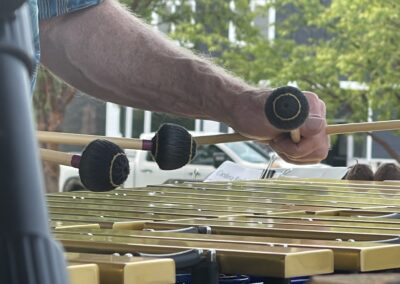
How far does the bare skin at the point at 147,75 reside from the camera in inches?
100

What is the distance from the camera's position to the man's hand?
2461 millimetres

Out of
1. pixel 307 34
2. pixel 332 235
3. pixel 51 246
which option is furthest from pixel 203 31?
pixel 51 246

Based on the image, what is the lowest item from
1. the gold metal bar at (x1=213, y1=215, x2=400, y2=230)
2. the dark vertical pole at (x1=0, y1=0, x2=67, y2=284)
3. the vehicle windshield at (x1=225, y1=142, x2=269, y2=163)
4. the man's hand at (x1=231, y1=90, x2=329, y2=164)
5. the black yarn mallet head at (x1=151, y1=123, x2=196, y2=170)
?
the gold metal bar at (x1=213, y1=215, x2=400, y2=230)

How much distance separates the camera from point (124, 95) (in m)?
2.71

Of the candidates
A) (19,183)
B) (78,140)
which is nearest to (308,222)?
(78,140)

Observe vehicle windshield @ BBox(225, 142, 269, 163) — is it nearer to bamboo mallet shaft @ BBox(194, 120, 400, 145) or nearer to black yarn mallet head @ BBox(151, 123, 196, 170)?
bamboo mallet shaft @ BBox(194, 120, 400, 145)

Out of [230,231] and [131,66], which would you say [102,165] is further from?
[131,66]

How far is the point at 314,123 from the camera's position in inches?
99.9

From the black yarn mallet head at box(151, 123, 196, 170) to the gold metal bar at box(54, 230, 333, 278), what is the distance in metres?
0.58

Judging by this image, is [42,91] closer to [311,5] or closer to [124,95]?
[311,5]

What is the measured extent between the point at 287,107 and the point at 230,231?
414mm

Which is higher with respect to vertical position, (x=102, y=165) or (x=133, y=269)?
(x=102, y=165)

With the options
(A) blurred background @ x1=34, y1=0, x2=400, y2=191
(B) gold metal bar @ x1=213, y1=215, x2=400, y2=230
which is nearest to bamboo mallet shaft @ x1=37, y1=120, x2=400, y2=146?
(B) gold metal bar @ x1=213, y1=215, x2=400, y2=230

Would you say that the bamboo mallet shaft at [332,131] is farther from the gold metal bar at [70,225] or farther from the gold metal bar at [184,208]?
the gold metal bar at [70,225]
